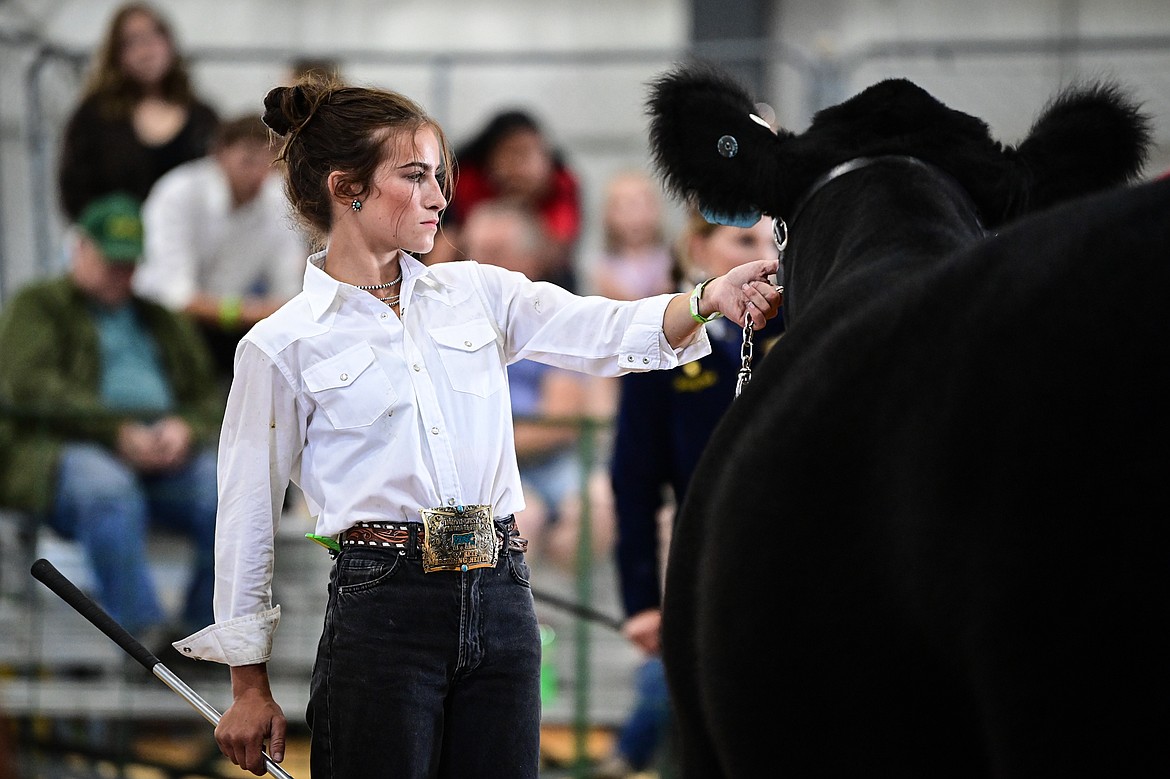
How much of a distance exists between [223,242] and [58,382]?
1.02 metres

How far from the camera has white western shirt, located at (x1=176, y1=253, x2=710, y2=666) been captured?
2.01 meters

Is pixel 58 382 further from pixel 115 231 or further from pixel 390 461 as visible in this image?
pixel 390 461

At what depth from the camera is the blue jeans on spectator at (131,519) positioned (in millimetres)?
4398

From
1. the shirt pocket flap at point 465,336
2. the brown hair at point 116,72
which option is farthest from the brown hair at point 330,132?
the brown hair at point 116,72

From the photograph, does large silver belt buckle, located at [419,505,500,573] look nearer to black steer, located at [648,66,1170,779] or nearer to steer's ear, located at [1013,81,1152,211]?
black steer, located at [648,66,1170,779]

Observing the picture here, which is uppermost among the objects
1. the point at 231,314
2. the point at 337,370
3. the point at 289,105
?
the point at 231,314

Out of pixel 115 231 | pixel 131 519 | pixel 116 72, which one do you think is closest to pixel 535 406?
pixel 131 519

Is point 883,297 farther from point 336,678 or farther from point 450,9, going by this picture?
point 450,9

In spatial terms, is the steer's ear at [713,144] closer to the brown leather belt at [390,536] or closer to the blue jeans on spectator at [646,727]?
the brown leather belt at [390,536]

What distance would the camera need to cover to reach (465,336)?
212 cm

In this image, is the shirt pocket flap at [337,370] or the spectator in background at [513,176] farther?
the spectator in background at [513,176]

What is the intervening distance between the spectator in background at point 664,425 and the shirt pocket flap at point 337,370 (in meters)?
1.14

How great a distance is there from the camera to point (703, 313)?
2.09 metres

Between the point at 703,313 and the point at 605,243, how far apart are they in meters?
4.02
